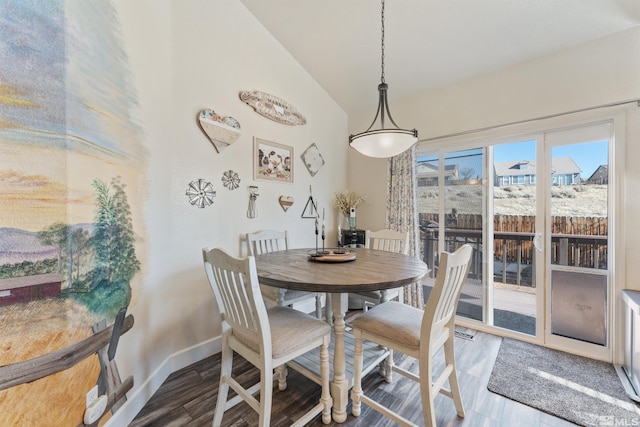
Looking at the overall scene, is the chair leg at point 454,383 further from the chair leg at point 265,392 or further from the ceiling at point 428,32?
the ceiling at point 428,32

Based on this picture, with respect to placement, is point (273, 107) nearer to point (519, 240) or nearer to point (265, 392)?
point (265, 392)

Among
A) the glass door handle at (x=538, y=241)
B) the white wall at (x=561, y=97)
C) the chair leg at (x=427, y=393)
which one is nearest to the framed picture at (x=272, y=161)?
the white wall at (x=561, y=97)

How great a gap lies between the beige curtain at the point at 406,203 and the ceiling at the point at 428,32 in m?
0.87

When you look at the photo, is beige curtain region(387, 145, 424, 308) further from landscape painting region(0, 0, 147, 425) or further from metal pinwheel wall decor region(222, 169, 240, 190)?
landscape painting region(0, 0, 147, 425)

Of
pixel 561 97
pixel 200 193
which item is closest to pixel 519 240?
pixel 561 97

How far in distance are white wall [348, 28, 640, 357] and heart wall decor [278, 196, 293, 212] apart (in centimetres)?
175

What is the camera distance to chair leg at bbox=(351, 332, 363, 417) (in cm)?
150

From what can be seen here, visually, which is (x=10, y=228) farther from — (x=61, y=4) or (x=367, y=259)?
(x=367, y=259)

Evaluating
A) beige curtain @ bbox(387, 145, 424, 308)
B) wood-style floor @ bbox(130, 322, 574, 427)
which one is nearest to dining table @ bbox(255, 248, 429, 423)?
wood-style floor @ bbox(130, 322, 574, 427)

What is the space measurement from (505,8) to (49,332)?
135 inches

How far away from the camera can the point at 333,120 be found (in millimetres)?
3492

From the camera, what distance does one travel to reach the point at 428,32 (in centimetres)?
232

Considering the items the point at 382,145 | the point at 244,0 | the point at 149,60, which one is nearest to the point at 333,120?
the point at 244,0

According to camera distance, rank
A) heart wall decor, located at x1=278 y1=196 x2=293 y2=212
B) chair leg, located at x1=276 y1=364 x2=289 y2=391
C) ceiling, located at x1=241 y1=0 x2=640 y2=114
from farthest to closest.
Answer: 1. heart wall decor, located at x1=278 y1=196 x2=293 y2=212
2. ceiling, located at x1=241 y1=0 x2=640 y2=114
3. chair leg, located at x1=276 y1=364 x2=289 y2=391
